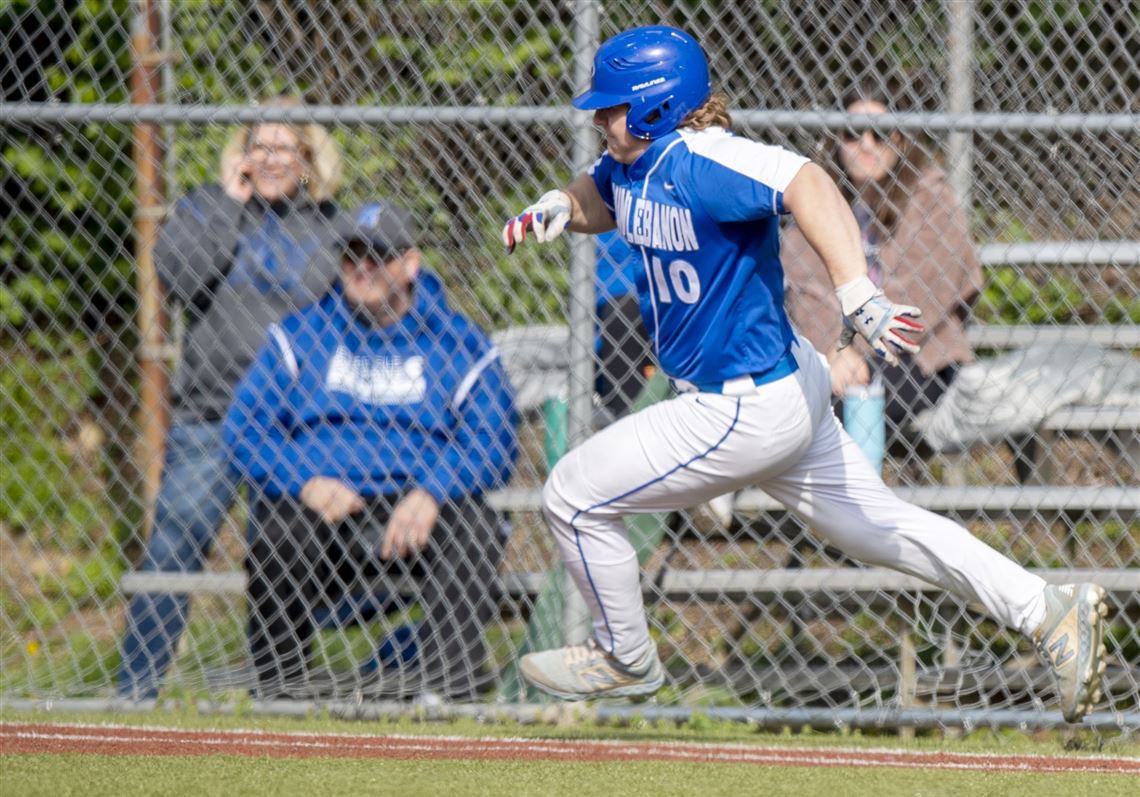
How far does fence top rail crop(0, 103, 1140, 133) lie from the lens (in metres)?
4.37

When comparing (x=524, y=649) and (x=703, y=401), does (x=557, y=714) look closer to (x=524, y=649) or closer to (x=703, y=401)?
(x=524, y=649)

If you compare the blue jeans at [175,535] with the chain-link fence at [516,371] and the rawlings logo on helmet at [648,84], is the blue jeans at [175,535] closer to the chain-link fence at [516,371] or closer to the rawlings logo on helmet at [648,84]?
the chain-link fence at [516,371]

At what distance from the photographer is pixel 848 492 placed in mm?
3854

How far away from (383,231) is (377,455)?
28.3 inches

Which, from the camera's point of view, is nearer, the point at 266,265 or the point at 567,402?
the point at 567,402

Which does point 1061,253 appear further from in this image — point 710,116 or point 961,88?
point 710,116

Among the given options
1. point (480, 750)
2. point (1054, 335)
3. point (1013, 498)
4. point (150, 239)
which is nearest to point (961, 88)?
point (1054, 335)

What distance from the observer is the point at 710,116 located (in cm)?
387

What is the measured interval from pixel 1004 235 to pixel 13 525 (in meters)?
4.50

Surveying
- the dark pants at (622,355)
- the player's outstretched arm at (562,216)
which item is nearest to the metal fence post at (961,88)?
the dark pants at (622,355)

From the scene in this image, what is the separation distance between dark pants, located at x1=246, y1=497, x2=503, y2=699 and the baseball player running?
872mm

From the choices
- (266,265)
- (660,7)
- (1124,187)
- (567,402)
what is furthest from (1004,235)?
(266,265)

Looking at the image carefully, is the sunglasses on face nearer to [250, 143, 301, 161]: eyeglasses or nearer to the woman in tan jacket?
[250, 143, 301, 161]: eyeglasses

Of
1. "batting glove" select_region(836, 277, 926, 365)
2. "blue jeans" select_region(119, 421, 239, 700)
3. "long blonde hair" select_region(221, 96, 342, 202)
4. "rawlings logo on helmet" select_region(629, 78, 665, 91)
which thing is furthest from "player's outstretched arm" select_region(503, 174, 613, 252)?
"blue jeans" select_region(119, 421, 239, 700)
